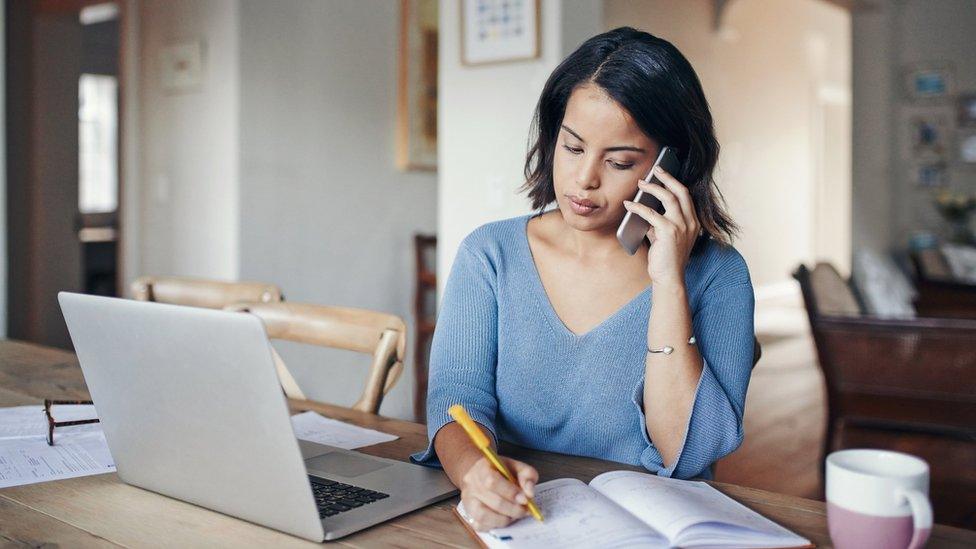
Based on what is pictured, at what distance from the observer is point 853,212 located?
7141 mm

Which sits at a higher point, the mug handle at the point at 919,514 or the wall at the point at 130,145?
the wall at the point at 130,145

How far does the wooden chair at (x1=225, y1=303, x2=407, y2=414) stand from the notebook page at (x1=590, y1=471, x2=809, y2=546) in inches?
24.0

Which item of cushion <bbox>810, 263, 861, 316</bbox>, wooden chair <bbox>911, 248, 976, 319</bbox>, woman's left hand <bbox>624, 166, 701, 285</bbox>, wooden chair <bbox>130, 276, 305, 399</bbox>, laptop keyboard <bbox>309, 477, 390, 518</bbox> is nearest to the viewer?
laptop keyboard <bbox>309, 477, 390, 518</bbox>

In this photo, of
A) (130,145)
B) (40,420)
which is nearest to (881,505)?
(40,420)

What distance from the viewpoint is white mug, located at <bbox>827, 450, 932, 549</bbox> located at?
79 centimetres

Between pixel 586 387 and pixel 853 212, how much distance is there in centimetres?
638

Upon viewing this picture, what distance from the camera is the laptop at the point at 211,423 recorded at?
867mm

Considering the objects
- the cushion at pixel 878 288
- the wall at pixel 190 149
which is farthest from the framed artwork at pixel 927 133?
the wall at pixel 190 149

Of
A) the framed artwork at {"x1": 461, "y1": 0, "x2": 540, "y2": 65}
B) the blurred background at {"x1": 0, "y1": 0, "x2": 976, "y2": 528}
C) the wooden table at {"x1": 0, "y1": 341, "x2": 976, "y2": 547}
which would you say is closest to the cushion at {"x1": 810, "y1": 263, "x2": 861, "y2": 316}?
the blurred background at {"x1": 0, "y1": 0, "x2": 976, "y2": 528}

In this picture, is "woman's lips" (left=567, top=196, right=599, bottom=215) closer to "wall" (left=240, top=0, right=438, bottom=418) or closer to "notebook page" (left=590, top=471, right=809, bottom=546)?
"notebook page" (left=590, top=471, right=809, bottom=546)

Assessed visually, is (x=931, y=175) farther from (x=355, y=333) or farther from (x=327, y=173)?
(x=355, y=333)

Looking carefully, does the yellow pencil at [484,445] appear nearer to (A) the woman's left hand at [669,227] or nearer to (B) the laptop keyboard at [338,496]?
(B) the laptop keyboard at [338,496]

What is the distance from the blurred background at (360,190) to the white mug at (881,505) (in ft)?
8.14

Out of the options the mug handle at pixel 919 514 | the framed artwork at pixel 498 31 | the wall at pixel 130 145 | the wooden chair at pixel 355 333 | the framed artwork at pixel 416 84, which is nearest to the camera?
the mug handle at pixel 919 514
